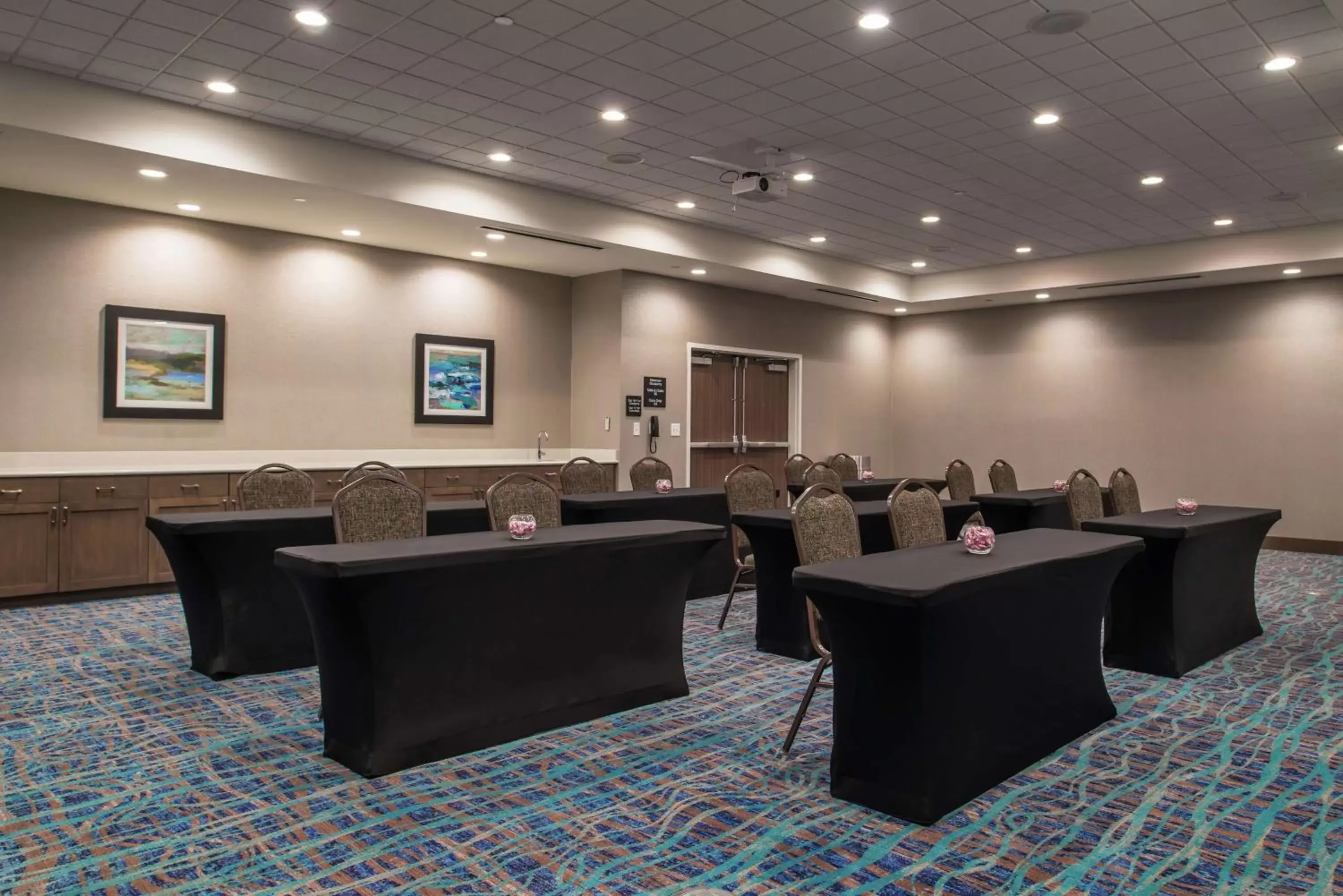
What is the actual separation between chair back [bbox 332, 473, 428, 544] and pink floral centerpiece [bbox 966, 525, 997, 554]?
2417mm

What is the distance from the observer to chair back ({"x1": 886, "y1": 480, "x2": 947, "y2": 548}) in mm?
4125

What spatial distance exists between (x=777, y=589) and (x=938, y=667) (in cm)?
228

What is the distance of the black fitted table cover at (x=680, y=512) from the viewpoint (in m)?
6.08

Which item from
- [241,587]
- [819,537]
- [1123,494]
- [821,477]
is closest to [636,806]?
[819,537]

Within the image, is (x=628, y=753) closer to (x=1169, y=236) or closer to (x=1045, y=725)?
(x=1045, y=725)

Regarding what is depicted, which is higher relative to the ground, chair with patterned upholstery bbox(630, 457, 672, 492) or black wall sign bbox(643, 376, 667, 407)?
black wall sign bbox(643, 376, 667, 407)

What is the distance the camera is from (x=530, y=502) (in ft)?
16.4

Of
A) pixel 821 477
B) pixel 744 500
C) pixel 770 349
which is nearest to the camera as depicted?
pixel 744 500

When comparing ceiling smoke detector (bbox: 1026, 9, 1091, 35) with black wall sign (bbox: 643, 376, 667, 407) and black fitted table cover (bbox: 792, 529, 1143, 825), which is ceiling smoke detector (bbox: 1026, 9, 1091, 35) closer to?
black fitted table cover (bbox: 792, 529, 1143, 825)

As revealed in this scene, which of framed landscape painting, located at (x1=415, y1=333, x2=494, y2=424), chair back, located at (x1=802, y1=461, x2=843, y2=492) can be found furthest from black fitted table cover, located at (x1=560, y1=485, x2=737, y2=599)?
framed landscape painting, located at (x1=415, y1=333, x2=494, y2=424)

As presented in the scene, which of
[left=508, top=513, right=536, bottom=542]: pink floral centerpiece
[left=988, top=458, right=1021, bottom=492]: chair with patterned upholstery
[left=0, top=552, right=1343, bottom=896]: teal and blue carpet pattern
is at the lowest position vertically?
[left=0, top=552, right=1343, bottom=896]: teal and blue carpet pattern

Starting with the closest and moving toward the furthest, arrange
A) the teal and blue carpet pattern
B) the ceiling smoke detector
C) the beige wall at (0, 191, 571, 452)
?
the teal and blue carpet pattern
the ceiling smoke detector
the beige wall at (0, 191, 571, 452)

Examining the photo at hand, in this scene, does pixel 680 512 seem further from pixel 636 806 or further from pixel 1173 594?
pixel 636 806

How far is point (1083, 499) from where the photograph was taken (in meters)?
6.36
